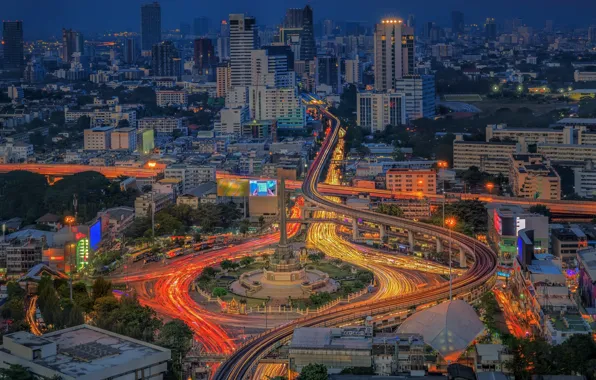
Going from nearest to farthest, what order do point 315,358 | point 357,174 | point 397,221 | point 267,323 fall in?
point 315,358, point 267,323, point 397,221, point 357,174

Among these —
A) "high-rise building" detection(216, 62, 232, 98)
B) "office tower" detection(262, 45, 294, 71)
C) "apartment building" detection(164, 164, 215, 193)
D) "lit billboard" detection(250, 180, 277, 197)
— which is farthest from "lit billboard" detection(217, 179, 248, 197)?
"high-rise building" detection(216, 62, 232, 98)

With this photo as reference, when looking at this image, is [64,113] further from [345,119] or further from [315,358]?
[315,358]

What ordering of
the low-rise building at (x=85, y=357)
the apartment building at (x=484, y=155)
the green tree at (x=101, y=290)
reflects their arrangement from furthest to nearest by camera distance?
the apartment building at (x=484, y=155) < the green tree at (x=101, y=290) < the low-rise building at (x=85, y=357)

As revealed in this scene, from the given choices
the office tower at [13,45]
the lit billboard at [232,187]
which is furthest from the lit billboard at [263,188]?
the office tower at [13,45]

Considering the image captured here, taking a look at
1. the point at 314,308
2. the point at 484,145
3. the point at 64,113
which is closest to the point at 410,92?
the point at 484,145

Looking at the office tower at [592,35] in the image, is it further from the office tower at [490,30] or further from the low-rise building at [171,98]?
the low-rise building at [171,98]

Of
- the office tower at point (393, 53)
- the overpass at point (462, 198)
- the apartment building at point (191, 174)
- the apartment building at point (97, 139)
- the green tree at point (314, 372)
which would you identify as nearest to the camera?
the green tree at point (314, 372)
